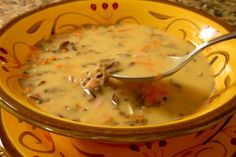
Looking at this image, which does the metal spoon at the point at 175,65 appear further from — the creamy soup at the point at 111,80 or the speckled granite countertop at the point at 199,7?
the speckled granite countertop at the point at 199,7

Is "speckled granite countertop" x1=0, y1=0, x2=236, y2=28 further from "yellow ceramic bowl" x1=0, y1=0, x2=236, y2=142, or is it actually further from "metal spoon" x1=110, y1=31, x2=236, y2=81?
"metal spoon" x1=110, y1=31, x2=236, y2=81

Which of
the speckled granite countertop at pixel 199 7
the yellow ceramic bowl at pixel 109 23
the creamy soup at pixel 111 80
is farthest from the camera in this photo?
the speckled granite countertop at pixel 199 7

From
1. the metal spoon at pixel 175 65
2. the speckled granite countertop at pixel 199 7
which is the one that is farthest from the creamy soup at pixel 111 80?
the speckled granite countertop at pixel 199 7

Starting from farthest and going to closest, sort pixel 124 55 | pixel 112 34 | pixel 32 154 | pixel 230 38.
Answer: pixel 112 34
pixel 124 55
pixel 230 38
pixel 32 154

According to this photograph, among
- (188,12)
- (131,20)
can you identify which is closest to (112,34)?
(131,20)

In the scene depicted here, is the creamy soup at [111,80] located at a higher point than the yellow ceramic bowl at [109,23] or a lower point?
lower

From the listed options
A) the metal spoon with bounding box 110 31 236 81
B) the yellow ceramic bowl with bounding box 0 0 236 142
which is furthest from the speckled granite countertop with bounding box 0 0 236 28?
the metal spoon with bounding box 110 31 236 81

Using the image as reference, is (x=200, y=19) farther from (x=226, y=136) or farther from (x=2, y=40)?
(x=2, y=40)
